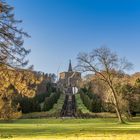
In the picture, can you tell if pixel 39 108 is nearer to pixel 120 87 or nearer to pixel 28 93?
pixel 120 87

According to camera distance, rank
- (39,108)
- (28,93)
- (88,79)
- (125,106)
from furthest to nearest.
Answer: (39,108), (125,106), (88,79), (28,93)

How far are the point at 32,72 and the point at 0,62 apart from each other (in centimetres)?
191

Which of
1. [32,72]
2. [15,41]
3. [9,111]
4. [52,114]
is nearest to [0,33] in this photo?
[15,41]

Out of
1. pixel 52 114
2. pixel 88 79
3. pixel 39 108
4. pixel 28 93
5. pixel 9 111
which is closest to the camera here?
pixel 28 93

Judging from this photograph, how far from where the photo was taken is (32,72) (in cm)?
2170

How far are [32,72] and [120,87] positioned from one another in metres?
44.6

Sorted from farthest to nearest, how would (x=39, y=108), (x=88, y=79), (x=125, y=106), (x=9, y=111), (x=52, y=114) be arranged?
(x=39, y=108)
(x=52, y=114)
(x=125, y=106)
(x=88, y=79)
(x=9, y=111)

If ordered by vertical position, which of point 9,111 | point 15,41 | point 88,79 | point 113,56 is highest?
point 113,56

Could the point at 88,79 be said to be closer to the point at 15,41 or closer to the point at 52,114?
the point at 52,114

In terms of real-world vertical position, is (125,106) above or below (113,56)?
below

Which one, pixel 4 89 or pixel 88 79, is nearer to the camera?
pixel 4 89

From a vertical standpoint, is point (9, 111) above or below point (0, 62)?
below

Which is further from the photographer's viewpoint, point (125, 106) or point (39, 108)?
point (39, 108)

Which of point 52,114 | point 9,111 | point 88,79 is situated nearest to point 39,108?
point 52,114
